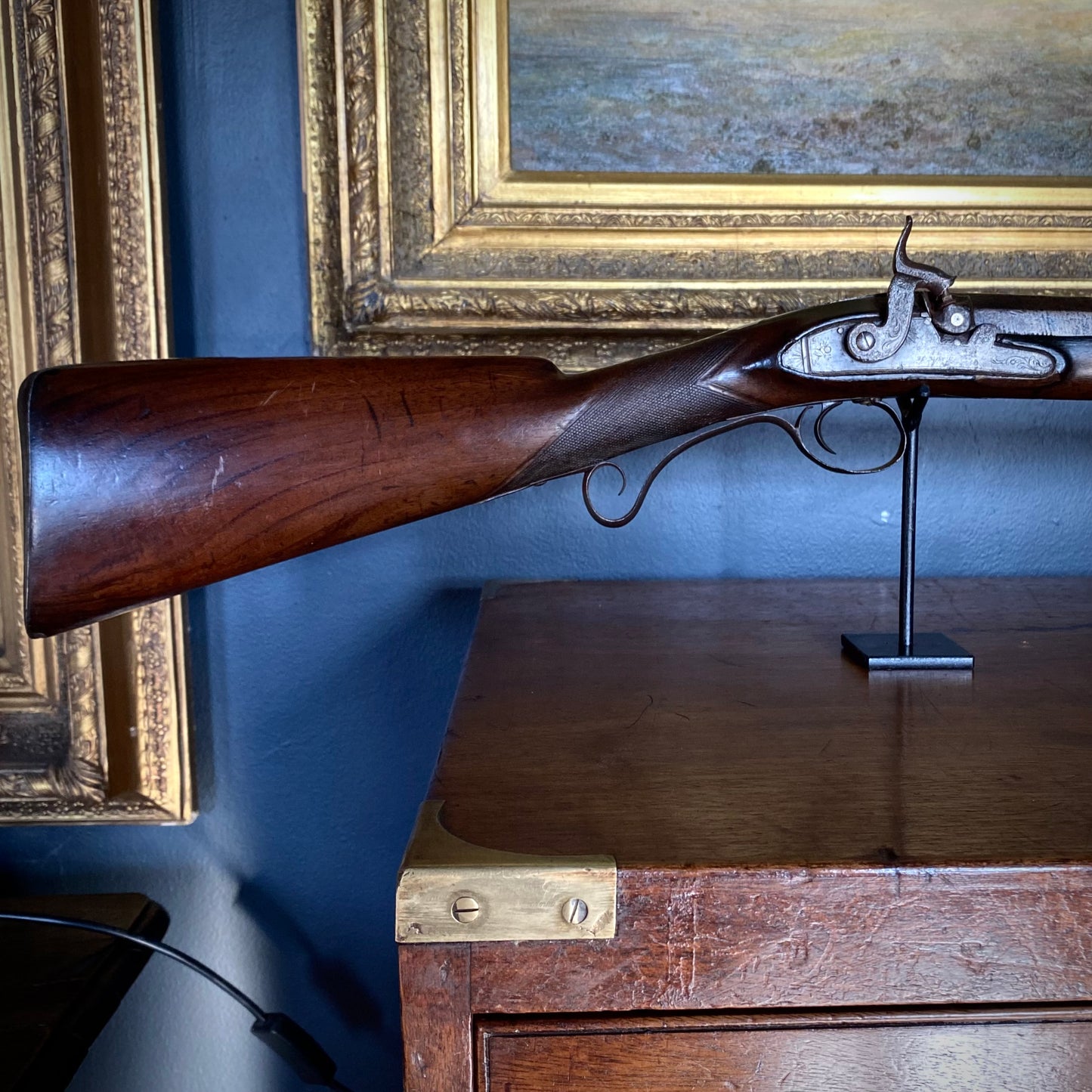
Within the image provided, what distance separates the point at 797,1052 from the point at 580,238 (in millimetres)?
854

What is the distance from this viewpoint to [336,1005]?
1.21 metres

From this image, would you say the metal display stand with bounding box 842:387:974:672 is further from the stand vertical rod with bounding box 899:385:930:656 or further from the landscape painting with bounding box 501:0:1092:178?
the landscape painting with bounding box 501:0:1092:178

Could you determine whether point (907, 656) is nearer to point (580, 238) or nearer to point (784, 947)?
point (784, 947)

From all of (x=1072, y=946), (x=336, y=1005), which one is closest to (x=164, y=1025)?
(x=336, y=1005)

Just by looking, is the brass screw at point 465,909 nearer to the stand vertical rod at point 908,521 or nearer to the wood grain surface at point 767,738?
the wood grain surface at point 767,738

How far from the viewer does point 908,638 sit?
785mm

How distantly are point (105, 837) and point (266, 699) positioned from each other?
0.85 feet

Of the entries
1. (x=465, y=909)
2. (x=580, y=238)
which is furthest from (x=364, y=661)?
(x=465, y=909)

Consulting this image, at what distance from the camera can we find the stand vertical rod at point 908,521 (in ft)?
2.53

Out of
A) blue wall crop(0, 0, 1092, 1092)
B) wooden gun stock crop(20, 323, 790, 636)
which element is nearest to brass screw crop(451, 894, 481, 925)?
wooden gun stock crop(20, 323, 790, 636)

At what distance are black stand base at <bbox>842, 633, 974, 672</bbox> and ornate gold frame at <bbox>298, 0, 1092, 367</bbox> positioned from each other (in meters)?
0.44

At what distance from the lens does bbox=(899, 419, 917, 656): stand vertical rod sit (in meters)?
0.78

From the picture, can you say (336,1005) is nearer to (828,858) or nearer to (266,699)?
(266,699)

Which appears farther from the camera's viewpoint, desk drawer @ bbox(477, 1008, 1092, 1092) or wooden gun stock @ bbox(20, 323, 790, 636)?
wooden gun stock @ bbox(20, 323, 790, 636)
